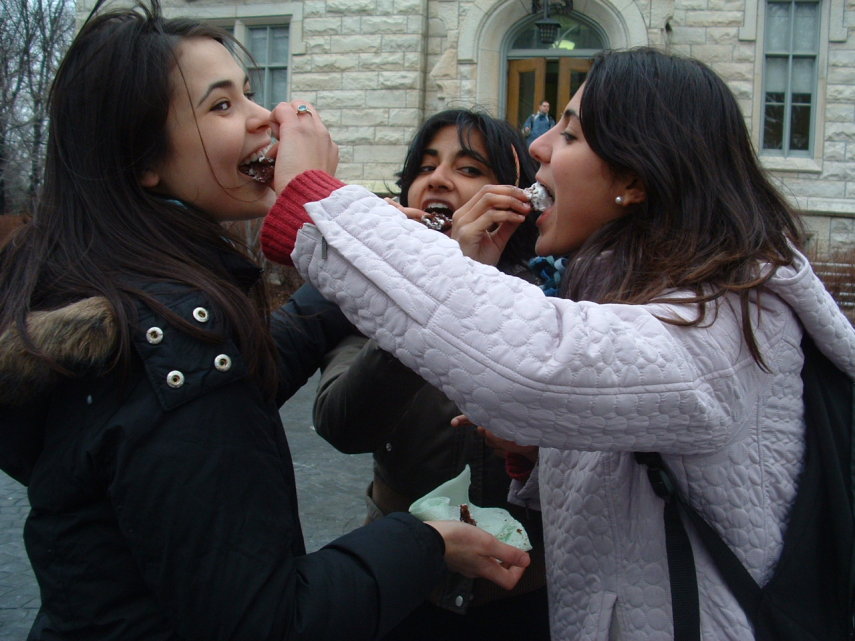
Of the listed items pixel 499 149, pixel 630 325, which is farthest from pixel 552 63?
pixel 630 325

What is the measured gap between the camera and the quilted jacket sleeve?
1206 millimetres

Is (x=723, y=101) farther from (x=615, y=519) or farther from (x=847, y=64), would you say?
(x=847, y=64)

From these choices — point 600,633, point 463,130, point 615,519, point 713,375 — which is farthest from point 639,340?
point 463,130

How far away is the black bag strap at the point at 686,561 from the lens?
1.36 meters

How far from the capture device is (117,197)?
1.42m

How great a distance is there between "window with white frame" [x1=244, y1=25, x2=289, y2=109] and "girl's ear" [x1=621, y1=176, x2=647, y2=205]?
44.1 feet

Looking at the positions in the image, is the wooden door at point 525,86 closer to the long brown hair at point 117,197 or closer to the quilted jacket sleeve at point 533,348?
the long brown hair at point 117,197

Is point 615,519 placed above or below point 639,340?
below

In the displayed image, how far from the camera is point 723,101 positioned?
1569 mm

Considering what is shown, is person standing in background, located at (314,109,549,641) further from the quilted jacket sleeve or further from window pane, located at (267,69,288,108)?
window pane, located at (267,69,288,108)

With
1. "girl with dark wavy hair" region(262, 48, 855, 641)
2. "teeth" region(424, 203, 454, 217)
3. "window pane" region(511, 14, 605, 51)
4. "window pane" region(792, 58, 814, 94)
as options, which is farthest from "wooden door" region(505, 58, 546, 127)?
"girl with dark wavy hair" region(262, 48, 855, 641)

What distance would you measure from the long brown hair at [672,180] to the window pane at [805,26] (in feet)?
42.1

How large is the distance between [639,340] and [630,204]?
50cm

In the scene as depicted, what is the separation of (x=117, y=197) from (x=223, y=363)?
0.41 meters
